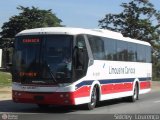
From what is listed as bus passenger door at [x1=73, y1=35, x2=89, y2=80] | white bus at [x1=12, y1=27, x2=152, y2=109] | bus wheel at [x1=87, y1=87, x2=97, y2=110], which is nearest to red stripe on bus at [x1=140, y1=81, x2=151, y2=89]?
white bus at [x1=12, y1=27, x2=152, y2=109]

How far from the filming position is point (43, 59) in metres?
20.0

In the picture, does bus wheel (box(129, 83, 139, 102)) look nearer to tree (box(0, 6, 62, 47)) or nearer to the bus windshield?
the bus windshield

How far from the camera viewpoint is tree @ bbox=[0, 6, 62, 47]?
269 ft

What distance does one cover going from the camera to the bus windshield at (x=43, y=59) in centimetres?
1978

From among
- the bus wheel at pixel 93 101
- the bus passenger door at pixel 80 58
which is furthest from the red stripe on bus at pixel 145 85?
the bus passenger door at pixel 80 58

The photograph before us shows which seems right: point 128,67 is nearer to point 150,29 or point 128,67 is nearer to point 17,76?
point 17,76

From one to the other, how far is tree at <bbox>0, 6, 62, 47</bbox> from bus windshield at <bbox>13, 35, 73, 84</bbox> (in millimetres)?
60602

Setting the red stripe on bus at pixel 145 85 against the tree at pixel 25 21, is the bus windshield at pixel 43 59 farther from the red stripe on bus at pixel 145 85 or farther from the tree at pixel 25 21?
the tree at pixel 25 21

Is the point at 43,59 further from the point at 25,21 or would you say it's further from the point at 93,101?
the point at 25,21

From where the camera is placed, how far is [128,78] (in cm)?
2688

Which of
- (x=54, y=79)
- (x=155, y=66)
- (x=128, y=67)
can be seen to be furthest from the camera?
(x=155, y=66)

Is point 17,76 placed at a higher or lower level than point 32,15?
lower

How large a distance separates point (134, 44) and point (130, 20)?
36.2 m

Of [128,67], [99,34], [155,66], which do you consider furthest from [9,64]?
[155,66]
